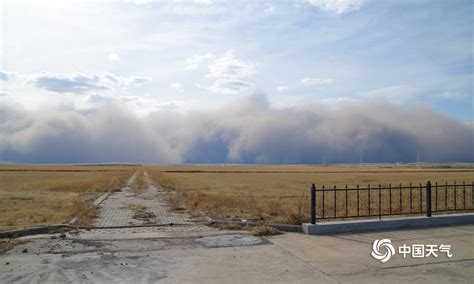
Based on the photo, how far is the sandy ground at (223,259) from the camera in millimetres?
7688

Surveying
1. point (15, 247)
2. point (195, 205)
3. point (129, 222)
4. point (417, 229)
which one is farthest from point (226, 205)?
point (15, 247)

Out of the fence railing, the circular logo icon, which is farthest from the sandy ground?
the fence railing

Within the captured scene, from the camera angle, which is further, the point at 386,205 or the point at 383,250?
the point at 386,205

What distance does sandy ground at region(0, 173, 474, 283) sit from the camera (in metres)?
7.69

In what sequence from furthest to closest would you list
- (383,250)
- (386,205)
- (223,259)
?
→ (386,205) → (383,250) → (223,259)

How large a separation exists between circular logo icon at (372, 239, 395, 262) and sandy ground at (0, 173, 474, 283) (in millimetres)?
171

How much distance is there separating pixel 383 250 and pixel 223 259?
12.3ft

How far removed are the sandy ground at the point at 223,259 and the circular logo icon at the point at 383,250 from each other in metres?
0.17

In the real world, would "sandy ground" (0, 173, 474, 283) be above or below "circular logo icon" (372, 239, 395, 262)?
below

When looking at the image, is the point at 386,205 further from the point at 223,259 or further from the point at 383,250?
the point at 223,259

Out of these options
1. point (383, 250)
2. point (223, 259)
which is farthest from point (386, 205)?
point (223, 259)

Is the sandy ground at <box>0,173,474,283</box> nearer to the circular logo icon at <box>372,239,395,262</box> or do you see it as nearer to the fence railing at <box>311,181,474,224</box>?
the circular logo icon at <box>372,239,395,262</box>

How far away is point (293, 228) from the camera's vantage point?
1228 centimetres

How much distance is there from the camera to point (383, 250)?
9742 mm
